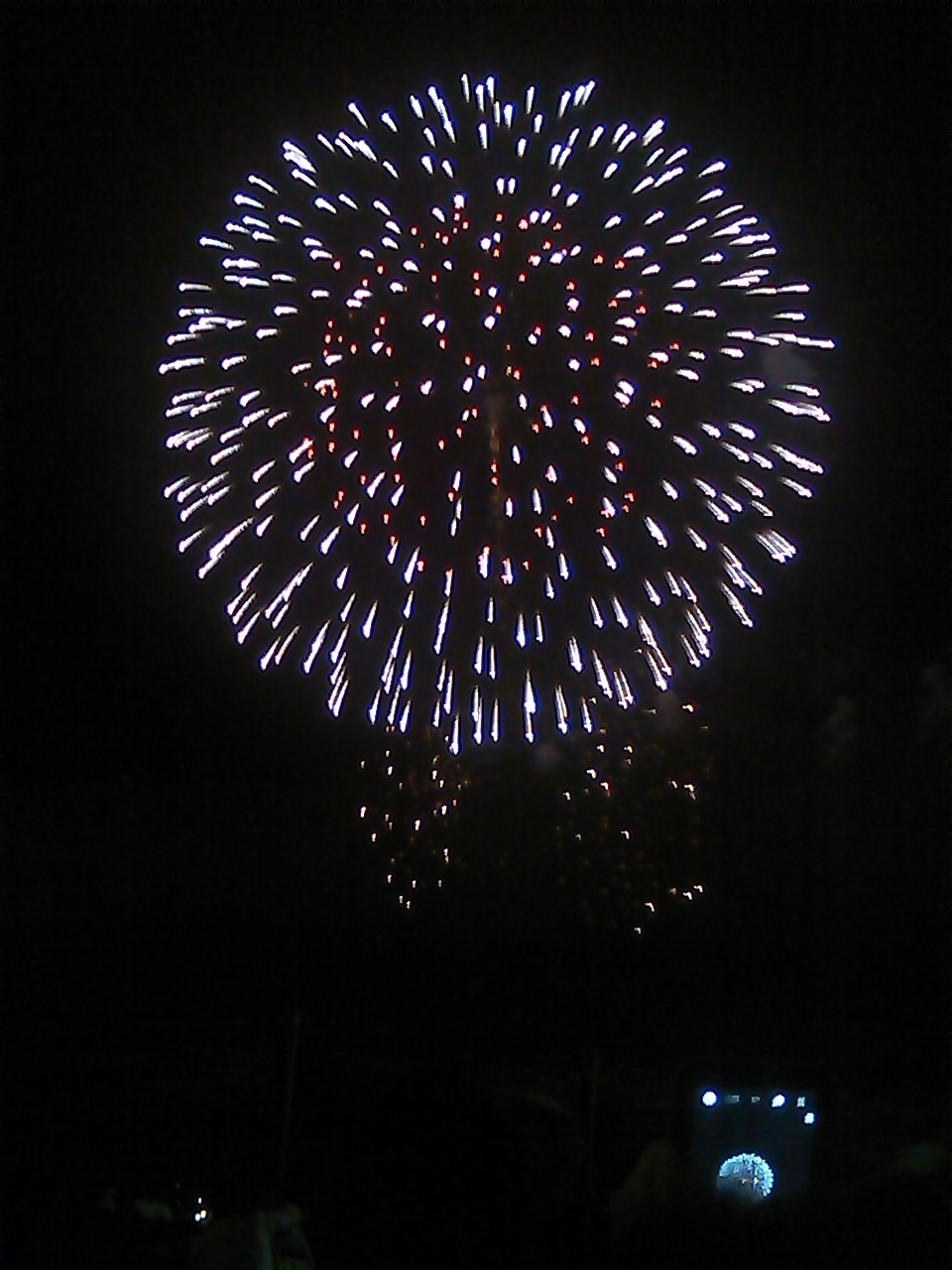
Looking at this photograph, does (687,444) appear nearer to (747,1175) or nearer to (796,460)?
(796,460)

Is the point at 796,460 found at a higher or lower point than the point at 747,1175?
higher

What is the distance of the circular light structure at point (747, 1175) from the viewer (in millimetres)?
8992

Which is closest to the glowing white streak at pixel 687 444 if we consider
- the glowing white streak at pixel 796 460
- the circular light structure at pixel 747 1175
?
the glowing white streak at pixel 796 460

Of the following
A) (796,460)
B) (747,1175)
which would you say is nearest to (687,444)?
(796,460)

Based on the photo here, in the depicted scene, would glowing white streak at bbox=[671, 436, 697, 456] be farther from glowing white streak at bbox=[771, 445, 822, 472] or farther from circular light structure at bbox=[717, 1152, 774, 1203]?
circular light structure at bbox=[717, 1152, 774, 1203]

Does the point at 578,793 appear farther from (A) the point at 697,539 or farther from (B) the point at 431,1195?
(B) the point at 431,1195

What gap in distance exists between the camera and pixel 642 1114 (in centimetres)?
1005

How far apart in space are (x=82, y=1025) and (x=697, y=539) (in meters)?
7.56

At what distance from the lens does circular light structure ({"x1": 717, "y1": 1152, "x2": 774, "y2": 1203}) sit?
8.99 m

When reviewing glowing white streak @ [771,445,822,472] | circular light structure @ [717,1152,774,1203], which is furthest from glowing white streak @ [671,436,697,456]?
circular light structure @ [717,1152,774,1203]

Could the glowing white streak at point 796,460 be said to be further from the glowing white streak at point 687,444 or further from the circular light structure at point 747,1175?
the circular light structure at point 747,1175

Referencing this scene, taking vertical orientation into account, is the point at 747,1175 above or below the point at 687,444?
below

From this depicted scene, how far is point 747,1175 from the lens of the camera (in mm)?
9086

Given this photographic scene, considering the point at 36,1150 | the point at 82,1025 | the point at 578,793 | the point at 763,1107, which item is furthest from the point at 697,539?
the point at 82,1025
